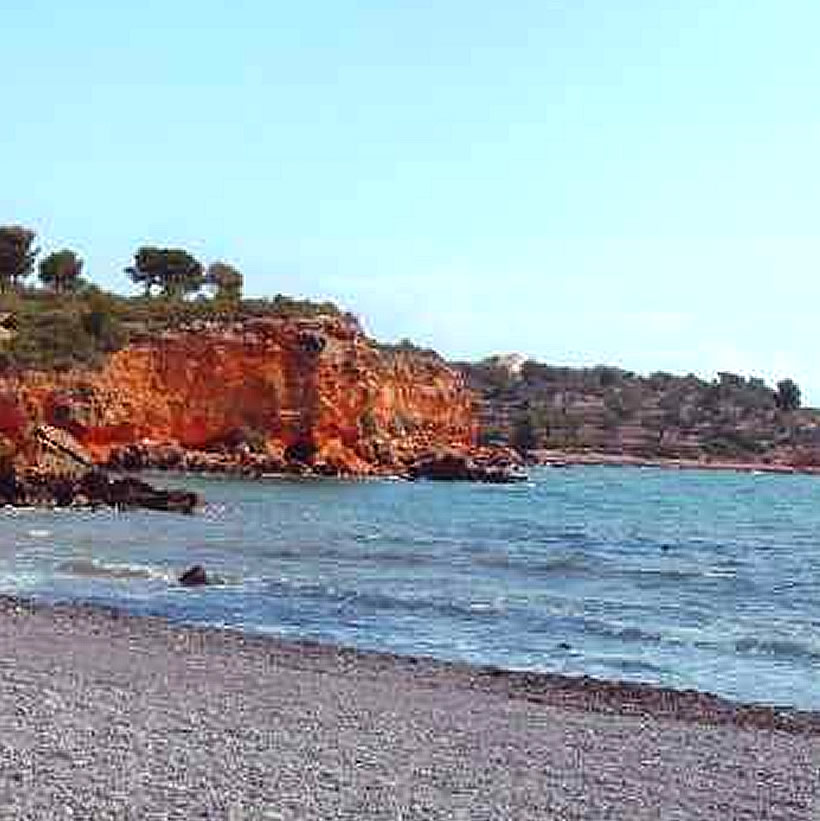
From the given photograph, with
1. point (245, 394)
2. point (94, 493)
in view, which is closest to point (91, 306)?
point (245, 394)

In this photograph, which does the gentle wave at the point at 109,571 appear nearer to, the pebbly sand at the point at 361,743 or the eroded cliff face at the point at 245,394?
the pebbly sand at the point at 361,743

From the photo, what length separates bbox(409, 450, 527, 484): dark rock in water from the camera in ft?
323

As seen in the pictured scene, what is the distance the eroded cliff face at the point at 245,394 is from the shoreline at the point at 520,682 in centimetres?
5474

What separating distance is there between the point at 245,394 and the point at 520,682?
226 ft

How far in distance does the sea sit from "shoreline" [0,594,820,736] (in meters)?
1.05

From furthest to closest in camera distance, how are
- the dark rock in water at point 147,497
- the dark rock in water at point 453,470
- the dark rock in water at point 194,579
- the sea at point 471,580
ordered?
the dark rock in water at point 453,470
the dark rock in water at point 147,497
the dark rock in water at point 194,579
the sea at point 471,580

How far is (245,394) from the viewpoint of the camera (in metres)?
86.9

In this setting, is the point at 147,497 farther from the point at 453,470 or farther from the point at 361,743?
the point at 453,470

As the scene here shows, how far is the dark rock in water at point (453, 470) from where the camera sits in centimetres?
9838

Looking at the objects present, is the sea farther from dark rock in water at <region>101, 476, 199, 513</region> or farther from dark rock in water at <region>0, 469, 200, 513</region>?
dark rock in water at <region>0, 469, 200, 513</region>

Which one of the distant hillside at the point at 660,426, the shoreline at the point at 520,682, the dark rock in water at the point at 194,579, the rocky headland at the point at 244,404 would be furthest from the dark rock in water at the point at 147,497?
the distant hillside at the point at 660,426

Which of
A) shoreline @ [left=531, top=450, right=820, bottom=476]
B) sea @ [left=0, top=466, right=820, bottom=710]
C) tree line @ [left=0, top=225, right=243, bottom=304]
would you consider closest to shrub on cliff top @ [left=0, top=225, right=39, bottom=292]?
tree line @ [left=0, top=225, right=243, bottom=304]

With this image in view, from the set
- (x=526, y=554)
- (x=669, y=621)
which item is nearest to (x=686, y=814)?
(x=669, y=621)

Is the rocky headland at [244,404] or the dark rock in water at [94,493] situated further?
the rocky headland at [244,404]
